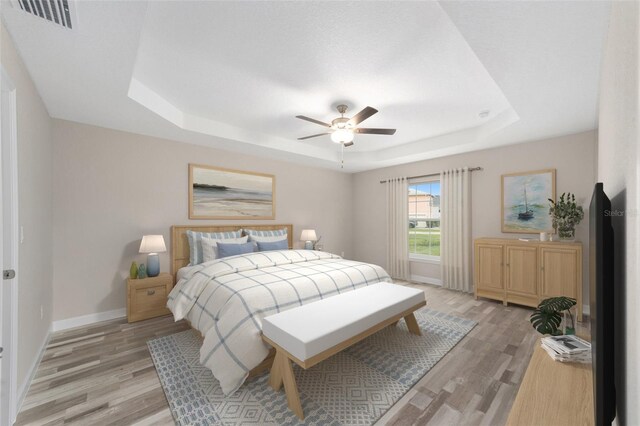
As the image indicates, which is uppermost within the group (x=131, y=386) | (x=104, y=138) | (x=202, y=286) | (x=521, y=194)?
(x=104, y=138)

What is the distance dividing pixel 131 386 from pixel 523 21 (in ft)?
11.6

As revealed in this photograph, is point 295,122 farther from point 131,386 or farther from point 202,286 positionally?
point 131,386

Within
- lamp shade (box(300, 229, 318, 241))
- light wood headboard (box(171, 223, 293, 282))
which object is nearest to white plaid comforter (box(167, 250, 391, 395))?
light wood headboard (box(171, 223, 293, 282))

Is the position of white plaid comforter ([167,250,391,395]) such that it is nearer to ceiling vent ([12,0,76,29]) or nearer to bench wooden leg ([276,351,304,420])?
bench wooden leg ([276,351,304,420])

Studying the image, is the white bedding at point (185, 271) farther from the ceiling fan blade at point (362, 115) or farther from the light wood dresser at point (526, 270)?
the light wood dresser at point (526, 270)

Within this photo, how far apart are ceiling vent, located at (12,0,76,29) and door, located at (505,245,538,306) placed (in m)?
4.83

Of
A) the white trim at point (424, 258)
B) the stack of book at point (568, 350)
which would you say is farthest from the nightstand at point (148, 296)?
the white trim at point (424, 258)

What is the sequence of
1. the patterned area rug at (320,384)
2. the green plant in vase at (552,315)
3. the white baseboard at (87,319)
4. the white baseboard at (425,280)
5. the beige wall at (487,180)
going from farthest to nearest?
1. the white baseboard at (425,280)
2. the beige wall at (487,180)
3. the white baseboard at (87,319)
4. the green plant in vase at (552,315)
5. the patterned area rug at (320,384)

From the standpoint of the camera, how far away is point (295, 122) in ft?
11.8

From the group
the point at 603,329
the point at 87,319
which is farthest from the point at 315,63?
the point at 87,319

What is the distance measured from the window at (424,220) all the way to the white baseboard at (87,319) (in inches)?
187

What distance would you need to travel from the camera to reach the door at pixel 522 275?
345 cm

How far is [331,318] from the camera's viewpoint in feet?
6.82

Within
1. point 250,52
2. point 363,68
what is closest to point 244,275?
point 250,52
